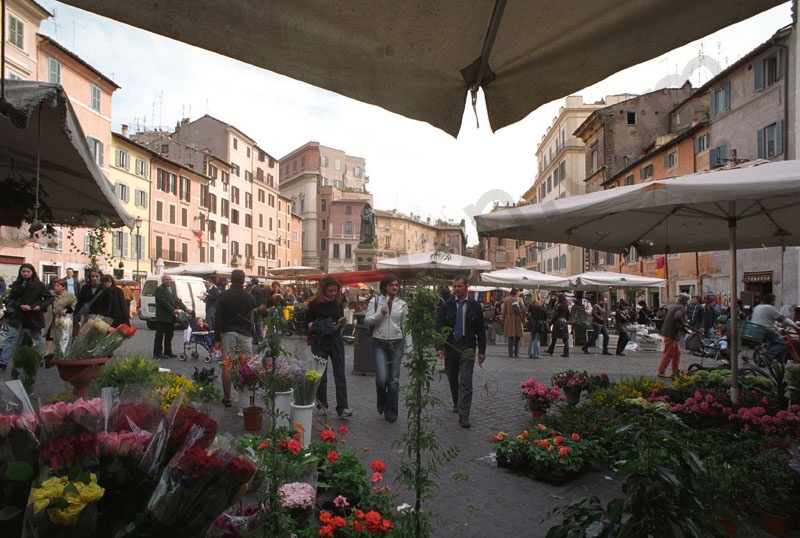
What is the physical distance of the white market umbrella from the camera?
4.02 metres

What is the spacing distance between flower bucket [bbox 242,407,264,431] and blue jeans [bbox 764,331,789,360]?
9386 mm

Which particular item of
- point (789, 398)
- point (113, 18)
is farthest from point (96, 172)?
point (789, 398)

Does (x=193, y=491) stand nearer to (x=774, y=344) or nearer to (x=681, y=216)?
(x=681, y=216)

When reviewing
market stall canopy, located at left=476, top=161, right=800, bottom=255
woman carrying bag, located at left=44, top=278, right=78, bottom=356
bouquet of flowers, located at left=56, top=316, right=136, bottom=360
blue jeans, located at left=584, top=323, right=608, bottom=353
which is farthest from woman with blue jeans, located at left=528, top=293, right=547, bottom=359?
bouquet of flowers, located at left=56, top=316, right=136, bottom=360

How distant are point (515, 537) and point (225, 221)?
177ft

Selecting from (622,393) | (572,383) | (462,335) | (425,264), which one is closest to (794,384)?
(622,393)

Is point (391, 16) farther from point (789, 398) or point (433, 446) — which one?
point (789, 398)

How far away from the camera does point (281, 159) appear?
305ft

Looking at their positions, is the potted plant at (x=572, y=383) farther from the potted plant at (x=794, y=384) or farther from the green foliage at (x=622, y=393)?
the potted plant at (x=794, y=384)

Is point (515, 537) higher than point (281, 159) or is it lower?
lower

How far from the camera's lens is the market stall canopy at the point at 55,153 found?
247 cm

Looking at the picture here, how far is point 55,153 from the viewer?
11.9 ft

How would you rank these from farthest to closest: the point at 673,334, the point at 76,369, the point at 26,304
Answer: the point at 673,334, the point at 26,304, the point at 76,369

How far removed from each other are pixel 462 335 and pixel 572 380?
178 cm
